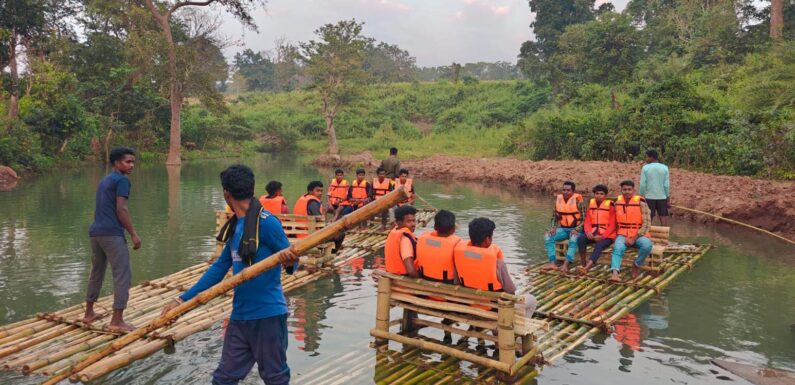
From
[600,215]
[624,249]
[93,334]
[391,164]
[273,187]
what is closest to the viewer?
[93,334]

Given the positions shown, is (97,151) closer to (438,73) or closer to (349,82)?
(349,82)

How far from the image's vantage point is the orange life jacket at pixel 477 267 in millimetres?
5863

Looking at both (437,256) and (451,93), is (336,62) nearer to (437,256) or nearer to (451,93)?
(451,93)

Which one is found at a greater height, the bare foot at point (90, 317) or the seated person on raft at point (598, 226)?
the seated person on raft at point (598, 226)

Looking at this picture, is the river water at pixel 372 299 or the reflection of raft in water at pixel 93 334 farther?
the river water at pixel 372 299

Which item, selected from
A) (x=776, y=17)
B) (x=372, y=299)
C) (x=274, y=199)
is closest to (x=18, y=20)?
(x=274, y=199)

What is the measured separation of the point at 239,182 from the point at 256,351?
1.15 m

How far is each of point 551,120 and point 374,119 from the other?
24484mm

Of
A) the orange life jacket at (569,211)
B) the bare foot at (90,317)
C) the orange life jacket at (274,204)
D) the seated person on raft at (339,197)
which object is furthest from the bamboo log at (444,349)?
the seated person on raft at (339,197)

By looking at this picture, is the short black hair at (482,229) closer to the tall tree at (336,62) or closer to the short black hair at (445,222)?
the short black hair at (445,222)

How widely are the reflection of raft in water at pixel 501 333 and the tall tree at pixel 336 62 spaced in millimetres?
34231

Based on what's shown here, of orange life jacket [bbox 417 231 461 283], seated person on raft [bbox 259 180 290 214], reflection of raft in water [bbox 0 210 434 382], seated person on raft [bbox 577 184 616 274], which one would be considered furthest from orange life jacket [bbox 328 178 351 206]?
orange life jacket [bbox 417 231 461 283]

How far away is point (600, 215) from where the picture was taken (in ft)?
30.8

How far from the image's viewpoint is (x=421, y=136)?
47.7m
